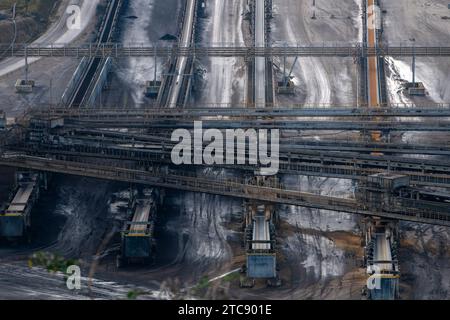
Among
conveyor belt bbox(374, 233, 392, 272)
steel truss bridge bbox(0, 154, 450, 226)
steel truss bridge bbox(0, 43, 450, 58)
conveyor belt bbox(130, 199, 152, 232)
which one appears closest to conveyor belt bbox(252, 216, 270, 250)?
steel truss bridge bbox(0, 154, 450, 226)

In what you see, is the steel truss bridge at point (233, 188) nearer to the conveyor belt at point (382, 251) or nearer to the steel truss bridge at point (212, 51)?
the conveyor belt at point (382, 251)

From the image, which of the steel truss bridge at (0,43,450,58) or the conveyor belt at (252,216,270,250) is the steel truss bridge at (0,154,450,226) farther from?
the steel truss bridge at (0,43,450,58)

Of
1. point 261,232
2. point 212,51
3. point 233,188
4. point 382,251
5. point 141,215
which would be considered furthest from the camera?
point 212,51

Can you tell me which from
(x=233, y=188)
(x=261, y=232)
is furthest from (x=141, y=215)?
(x=261, y=232)

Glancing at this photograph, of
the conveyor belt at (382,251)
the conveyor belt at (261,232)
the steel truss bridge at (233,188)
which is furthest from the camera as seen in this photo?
the steel truss bridge at (233,188)

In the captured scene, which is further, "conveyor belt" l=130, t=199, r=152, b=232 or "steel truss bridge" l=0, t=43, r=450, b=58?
"steel truss bridge" l=0, t=43, r=450, b=58

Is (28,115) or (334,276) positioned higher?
(28,115)

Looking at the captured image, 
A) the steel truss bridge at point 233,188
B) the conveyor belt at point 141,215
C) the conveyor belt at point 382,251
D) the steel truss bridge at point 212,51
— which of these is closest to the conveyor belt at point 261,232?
the steel truss bridge at point 233,188

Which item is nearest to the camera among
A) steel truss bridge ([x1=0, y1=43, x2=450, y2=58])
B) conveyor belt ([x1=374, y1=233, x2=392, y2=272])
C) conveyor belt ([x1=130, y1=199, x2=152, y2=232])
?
conveyor belt ([x1=374, y1=233, x2=392, y2=272])

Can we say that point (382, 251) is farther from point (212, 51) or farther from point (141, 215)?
point (212, 51)
